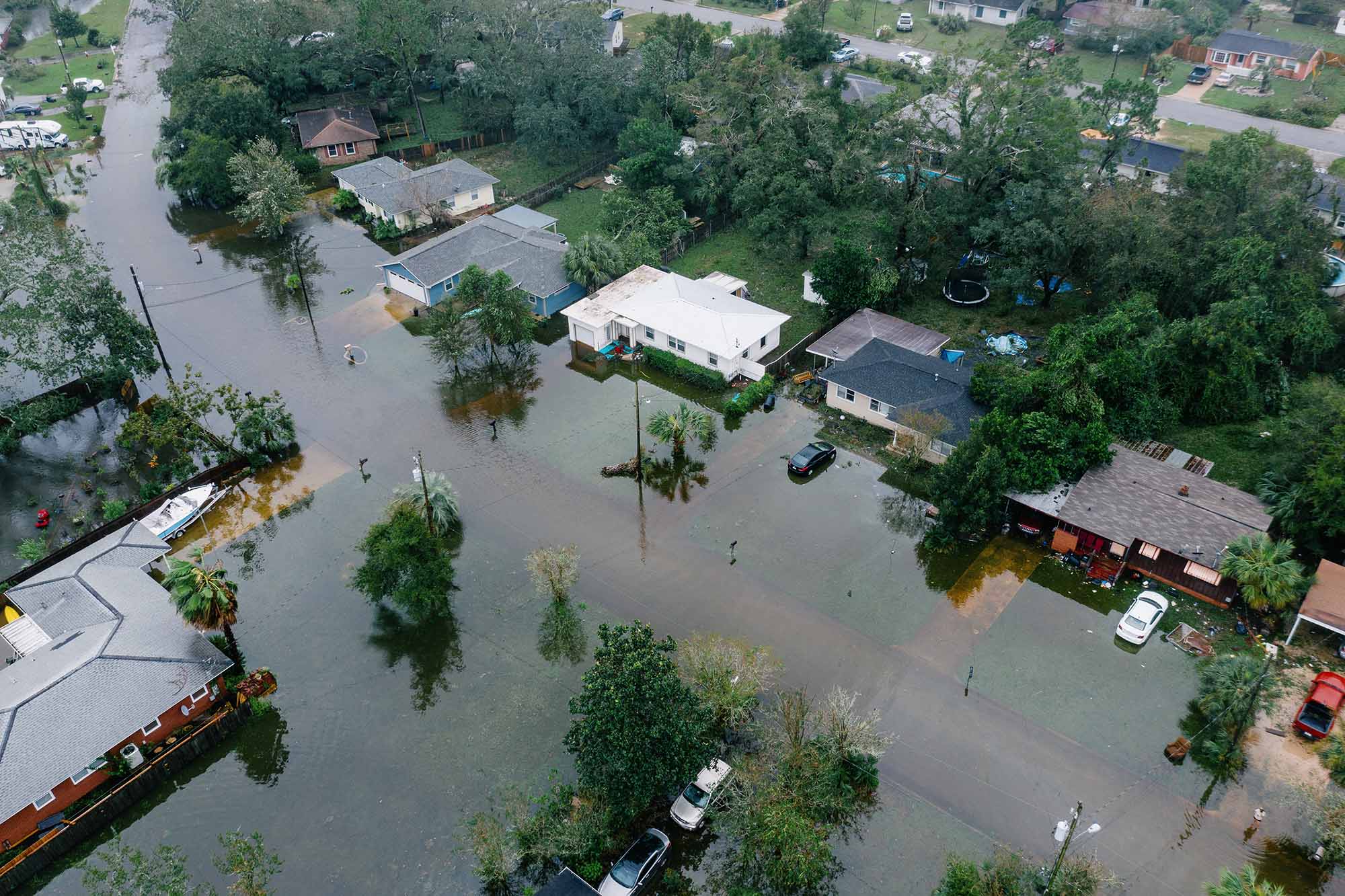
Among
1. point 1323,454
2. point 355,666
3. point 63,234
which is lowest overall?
point 355,666

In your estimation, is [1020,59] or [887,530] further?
[1020,59]

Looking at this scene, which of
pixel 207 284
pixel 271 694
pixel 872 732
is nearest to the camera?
pixel 872 732

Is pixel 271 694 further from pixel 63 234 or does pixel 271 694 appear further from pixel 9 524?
pixel 63 234

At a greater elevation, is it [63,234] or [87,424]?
[63,234]

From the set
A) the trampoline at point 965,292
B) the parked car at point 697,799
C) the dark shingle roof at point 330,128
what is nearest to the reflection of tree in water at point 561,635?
the parked car at point 697,799

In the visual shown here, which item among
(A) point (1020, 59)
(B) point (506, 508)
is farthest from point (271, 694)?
(A) point (1020, 59)

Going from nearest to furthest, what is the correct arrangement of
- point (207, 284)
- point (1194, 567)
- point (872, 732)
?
point (872, 732), point (1194, 567), point (207, 284)

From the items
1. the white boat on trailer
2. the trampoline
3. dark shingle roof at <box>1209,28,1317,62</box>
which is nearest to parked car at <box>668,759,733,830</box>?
Result: the white boat on trailer
